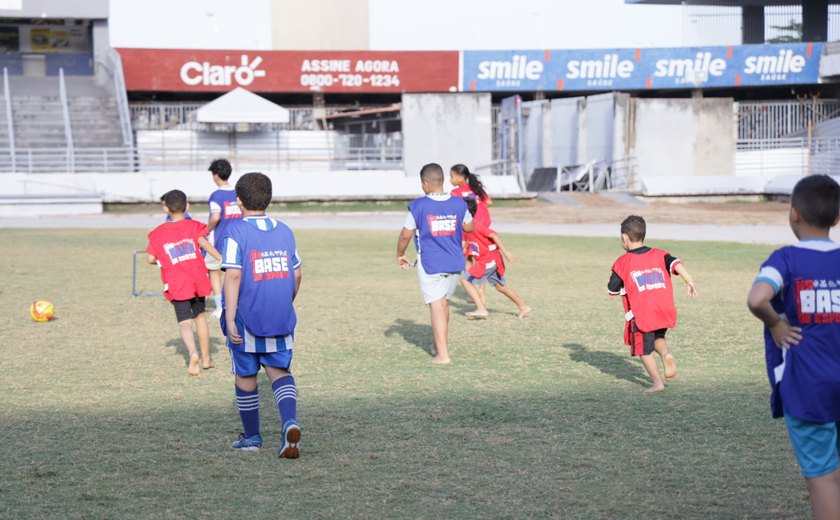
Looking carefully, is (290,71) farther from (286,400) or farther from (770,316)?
(770,316)

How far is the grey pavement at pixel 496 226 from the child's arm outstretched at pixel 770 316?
715 inches

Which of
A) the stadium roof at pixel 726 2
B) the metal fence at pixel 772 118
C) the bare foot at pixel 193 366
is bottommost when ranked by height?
the bare foot at pixel 193 366

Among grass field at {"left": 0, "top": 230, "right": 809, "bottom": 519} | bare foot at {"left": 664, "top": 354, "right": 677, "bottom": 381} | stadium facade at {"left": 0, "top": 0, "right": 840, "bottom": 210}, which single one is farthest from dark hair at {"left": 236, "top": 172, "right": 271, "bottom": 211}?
stadium facade at {"left": 0, "top": 0, "right": 840, "bottom": 210}

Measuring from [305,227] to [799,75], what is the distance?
81.2 feet

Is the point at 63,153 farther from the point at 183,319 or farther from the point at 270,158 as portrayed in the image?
the point at 183,319

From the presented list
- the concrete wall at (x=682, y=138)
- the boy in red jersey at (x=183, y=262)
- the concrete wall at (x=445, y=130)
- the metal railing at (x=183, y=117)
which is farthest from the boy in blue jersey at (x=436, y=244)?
the metal railing at (x=183, y=117)

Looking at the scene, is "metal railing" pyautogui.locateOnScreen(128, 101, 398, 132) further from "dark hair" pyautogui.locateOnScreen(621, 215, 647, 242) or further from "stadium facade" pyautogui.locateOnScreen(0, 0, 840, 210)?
"dark hair" pyautogui.locateOnScreen(621, 215, 647, 242)

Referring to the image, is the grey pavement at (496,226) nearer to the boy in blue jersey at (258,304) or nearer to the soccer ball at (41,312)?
the soccer ball at (41,312)

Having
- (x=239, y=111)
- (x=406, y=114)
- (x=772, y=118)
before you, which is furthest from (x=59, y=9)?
(x=772, y=118)

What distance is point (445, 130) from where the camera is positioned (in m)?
37.6

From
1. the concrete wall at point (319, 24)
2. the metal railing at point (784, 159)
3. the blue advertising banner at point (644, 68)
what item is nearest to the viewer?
the metal railing at point (784, 159)

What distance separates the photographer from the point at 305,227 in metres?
27.7

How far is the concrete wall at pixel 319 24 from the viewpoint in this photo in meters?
59.8

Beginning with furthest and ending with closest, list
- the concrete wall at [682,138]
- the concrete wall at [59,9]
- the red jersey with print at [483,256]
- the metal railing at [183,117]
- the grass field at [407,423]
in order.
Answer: the concrete wall at [59,9], the metal railing at [183,117], the concrete wall at [682,138], the red jersey with print at [483,256], the grass field at [407,423]
